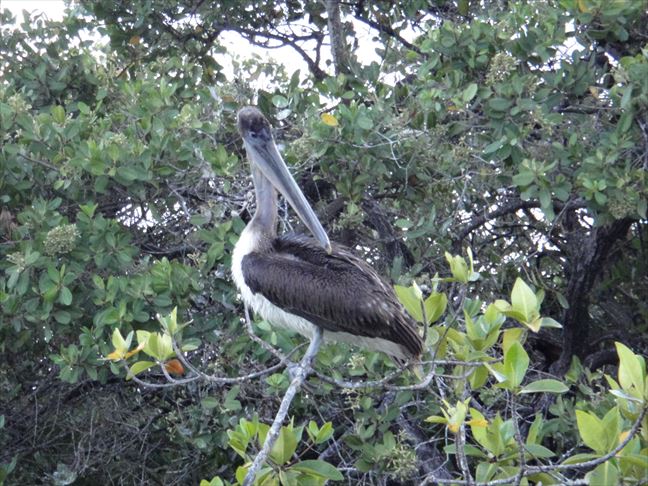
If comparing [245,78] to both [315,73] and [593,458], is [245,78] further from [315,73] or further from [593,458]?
[593,458]

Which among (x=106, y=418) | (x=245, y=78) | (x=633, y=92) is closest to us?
(x=633, y=92)

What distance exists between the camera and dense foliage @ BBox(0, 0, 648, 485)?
5742mm

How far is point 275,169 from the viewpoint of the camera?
596cm

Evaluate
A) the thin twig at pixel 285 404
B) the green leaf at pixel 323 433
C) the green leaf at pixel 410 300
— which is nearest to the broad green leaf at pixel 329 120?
the thin twig at pixel 285 404

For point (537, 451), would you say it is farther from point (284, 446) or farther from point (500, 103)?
point (500, 103)

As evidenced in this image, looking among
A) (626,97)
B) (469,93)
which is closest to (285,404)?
(469,93)

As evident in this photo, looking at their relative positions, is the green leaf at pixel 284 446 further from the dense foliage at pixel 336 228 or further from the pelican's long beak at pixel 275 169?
the pelican's long beak at pixel 275 169

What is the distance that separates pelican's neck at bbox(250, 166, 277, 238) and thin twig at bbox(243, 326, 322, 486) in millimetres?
590

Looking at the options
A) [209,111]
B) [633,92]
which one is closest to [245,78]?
[209,111]

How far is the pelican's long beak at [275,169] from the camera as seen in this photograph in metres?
5.73

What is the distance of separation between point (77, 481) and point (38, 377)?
24.7 inches

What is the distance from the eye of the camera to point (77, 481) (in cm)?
657

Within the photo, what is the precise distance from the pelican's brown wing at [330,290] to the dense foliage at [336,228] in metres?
0.21

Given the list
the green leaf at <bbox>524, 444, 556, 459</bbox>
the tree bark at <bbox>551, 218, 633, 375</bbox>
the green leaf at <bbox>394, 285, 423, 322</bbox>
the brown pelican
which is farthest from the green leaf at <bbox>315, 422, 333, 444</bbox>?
the tree bark at <bbox>551, 218, 633, 375</bbox>
